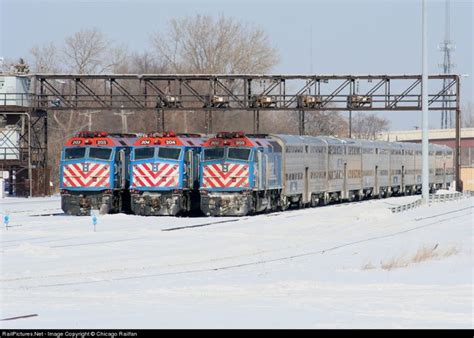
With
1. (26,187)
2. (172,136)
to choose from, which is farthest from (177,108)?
(172,136)

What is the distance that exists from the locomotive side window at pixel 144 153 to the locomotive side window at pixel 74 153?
2116 millimetres

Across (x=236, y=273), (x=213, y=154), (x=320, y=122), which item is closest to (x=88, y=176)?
(x=213, y=154)

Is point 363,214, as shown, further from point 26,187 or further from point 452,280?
point 26,187

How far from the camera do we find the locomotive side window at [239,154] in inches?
1740

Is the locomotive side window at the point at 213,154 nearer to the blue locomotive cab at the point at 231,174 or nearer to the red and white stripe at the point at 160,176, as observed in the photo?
the blue locomotive cab at the point at 231,174

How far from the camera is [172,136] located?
44812mm

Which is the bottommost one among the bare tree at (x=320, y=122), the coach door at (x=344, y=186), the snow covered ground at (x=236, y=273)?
the snow covered ground at (x=236, y=273)

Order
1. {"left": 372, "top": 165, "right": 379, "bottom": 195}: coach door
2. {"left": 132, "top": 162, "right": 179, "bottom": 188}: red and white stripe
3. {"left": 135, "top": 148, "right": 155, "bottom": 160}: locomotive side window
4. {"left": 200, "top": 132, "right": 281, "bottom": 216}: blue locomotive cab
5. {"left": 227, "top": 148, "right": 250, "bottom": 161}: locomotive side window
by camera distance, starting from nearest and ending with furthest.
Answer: {"left": 132, "top": 162, "right": 179, "bottom": 188}: red and white stripe
{"left": 200, "top": 132, "right": 281, "bottom": 216}: blue locomotive cab
{"left": 227, "top": 148, "right": 250, "bottom": 161}: locomotive side window
{"left": 135, "top": 148, "right": 155, "bottom": 160}: locomotive side window
{"left": 372, "top": 165, "right": 379, "bottom": 195}: coach door

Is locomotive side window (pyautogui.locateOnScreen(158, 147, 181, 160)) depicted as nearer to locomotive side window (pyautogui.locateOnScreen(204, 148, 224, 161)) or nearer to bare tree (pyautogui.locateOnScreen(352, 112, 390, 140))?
locomotive side window (pyautogui.locateOnScreen(204, 148, 224, 161))

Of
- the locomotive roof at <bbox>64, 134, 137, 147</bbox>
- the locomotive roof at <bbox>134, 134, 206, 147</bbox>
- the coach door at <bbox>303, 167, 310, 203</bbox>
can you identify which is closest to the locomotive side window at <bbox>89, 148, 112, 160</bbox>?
the locomotive roof at <bbox>64, 134, 137, 147</bbox>

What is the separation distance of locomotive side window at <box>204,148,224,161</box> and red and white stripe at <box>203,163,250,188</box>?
430mm

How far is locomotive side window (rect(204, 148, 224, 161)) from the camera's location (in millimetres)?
44594

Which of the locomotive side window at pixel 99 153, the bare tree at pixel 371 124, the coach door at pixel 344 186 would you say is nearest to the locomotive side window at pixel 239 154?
the locomotive side window at pixel 99 153

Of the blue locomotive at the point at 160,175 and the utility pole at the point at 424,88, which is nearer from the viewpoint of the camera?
the blue locomotive at the point at 160,175
